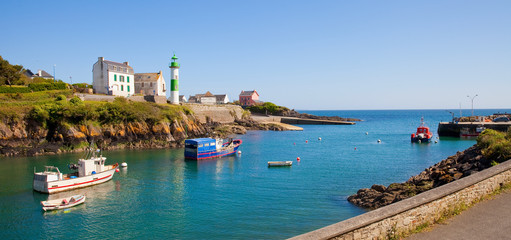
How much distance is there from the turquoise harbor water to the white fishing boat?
2.16 feet

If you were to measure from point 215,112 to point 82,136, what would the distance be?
39555mm

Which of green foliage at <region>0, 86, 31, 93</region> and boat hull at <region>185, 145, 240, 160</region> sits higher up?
green foliage at <region>0, 86, 31, 93</region>

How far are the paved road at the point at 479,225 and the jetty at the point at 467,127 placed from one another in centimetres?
5932

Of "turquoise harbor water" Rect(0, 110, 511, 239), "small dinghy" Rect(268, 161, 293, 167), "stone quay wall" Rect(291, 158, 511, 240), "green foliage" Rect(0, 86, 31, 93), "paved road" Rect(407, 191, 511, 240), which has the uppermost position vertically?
"green foliage" Rect(0, 86, 31, 93)

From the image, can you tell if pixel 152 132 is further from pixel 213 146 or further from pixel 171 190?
pixel 171 190

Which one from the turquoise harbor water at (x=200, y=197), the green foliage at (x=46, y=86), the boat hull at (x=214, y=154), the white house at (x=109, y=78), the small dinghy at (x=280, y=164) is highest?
the white house at (x=109, y=78)

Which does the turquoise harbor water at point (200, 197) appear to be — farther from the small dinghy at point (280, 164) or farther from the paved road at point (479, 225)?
the paved road at point (479, 225)

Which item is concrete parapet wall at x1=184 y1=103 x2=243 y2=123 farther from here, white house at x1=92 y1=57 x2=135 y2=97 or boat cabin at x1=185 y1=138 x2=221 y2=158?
boat cabin at x1=185 y1=138 x2=221 y2=158

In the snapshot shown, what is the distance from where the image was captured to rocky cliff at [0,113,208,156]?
132 feet

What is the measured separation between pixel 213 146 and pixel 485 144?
1075 inches

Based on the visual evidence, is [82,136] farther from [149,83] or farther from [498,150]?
[498,150]

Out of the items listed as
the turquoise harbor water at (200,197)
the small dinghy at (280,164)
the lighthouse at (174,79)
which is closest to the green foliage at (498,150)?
the turquoise harbor water at (200,197)

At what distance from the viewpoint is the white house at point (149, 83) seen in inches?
2790

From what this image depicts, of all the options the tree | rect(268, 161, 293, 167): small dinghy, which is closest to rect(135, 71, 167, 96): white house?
the tree
